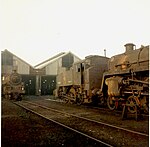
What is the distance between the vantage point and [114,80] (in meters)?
9.50

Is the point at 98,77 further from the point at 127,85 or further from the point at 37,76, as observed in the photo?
the point at 37,76

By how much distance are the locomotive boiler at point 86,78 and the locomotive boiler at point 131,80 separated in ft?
7.91

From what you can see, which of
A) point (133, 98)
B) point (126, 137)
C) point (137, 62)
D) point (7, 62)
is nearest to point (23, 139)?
point (126, 137)

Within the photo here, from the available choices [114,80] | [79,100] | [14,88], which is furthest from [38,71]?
[114,80]

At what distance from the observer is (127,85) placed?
912cm

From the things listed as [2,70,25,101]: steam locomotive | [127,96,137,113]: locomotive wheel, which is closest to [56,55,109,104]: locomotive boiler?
[127,96,137,113]: locomotive wheel

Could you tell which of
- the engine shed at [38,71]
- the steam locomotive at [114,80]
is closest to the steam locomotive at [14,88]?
the steam locomotive at [114,80]

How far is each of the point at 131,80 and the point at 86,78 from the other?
15.0ft

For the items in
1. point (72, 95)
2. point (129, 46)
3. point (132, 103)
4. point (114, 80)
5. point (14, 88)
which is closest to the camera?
point (132, 103)

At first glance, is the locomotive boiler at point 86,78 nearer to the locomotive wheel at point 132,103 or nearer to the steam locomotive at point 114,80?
the steam locomotive at point 114,80

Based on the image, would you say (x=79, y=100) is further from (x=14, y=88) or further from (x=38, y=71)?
(x=38, y=71)

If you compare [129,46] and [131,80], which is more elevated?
[129,46]

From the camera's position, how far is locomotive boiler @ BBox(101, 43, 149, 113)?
8.27 meters

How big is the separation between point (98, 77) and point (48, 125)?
645cm
